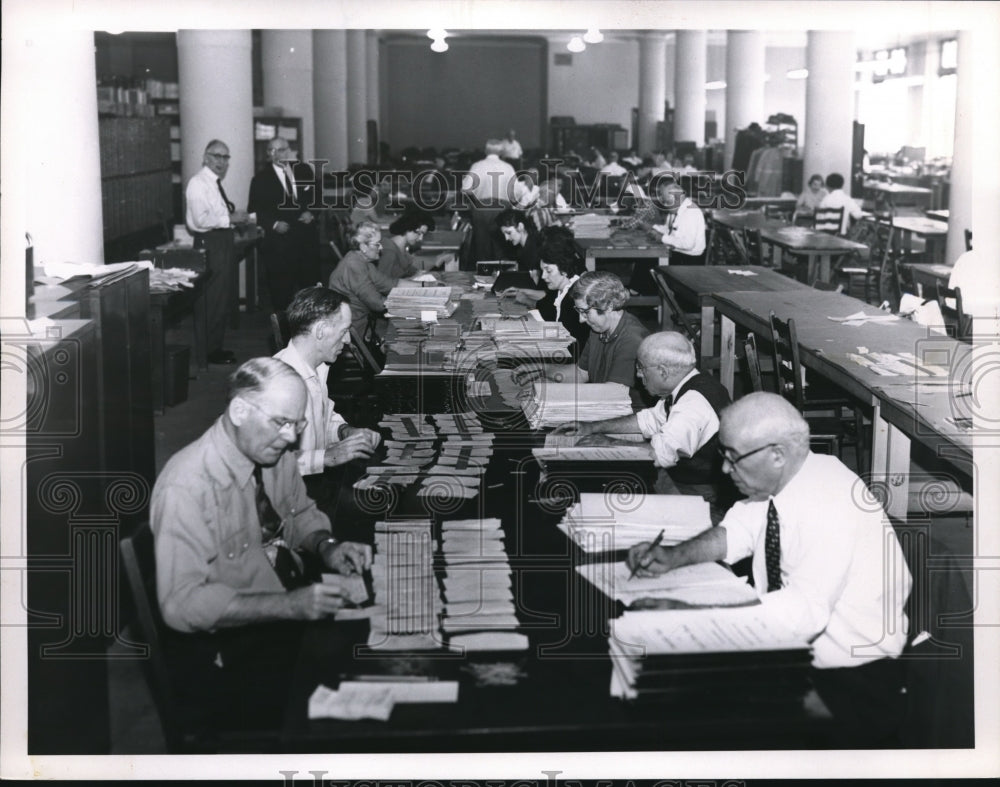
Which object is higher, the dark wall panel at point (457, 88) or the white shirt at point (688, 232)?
the dark wall panel at point (457, 88)

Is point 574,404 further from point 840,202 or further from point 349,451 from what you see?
point 840,202

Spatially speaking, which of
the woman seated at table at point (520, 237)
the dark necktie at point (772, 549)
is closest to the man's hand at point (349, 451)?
the dark necktie at point (772, 549)

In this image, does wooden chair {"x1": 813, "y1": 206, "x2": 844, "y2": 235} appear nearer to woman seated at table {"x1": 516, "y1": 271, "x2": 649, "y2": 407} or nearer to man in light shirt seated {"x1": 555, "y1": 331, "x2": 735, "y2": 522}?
woman seated at table {"x1": 516, "y1": 271, "x2": 649, "y2": 407}

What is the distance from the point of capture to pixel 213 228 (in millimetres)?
9141

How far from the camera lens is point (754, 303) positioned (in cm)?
716

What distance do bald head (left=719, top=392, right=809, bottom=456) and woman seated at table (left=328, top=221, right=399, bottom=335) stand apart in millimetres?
4424

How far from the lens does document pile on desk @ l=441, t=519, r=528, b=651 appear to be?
2.45 meters

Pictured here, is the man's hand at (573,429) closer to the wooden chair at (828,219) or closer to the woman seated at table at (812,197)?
the wooden chair at (828,219)

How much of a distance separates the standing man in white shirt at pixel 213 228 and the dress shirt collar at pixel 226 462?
6289mm

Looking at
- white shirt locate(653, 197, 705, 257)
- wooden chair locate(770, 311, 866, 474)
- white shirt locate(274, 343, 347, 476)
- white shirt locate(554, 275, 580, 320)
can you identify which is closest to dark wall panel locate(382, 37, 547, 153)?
white shirt locate(653, 197, 705, 257)

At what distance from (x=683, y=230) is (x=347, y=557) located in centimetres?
806

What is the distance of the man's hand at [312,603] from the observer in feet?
8.37

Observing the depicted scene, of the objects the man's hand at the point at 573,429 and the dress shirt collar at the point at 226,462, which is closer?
the dress shirt collar at the point at 226,462

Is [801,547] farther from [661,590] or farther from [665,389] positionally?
[665,389]
